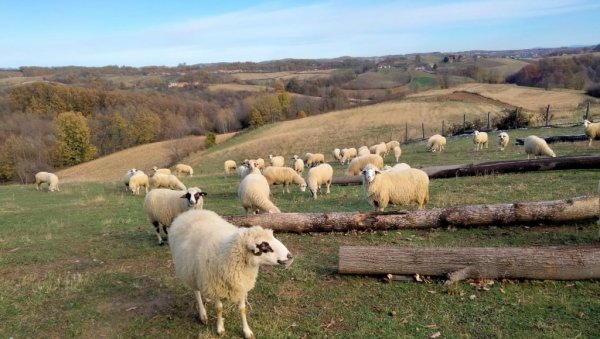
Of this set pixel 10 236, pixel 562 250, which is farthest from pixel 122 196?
pixel 562 250

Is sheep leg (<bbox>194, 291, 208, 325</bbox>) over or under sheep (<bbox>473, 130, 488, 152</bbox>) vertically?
over

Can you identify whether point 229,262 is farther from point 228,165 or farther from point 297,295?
point 228,165

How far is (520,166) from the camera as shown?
19.2m

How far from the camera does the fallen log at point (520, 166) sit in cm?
1812

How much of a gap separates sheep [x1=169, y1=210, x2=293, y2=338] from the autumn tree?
3180 inches

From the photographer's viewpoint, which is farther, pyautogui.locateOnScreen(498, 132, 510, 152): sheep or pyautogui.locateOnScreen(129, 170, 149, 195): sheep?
pyautogui.locateOnScreen(498, 132, 510, 152): sheep

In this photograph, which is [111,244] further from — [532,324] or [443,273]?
[532,324]

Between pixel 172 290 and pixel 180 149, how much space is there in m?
61.3

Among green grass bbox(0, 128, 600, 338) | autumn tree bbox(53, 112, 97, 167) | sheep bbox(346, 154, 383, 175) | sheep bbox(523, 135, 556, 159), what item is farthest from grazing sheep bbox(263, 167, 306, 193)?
autumn tree bbox(53, 112, 97, 167)

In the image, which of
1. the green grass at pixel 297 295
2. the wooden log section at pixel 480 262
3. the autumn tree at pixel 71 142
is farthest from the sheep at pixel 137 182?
the autumn tree at pixel 71 142

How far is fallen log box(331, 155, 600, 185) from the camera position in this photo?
1812 cm

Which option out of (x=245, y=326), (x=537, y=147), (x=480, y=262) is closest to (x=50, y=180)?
(x=245, y=326)

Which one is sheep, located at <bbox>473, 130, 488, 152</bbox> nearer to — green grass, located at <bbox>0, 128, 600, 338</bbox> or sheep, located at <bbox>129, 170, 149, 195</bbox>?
green grass, located at <bbox>0, 128, 600, 338</bbox>

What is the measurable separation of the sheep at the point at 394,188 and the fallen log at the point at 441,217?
189 cm
